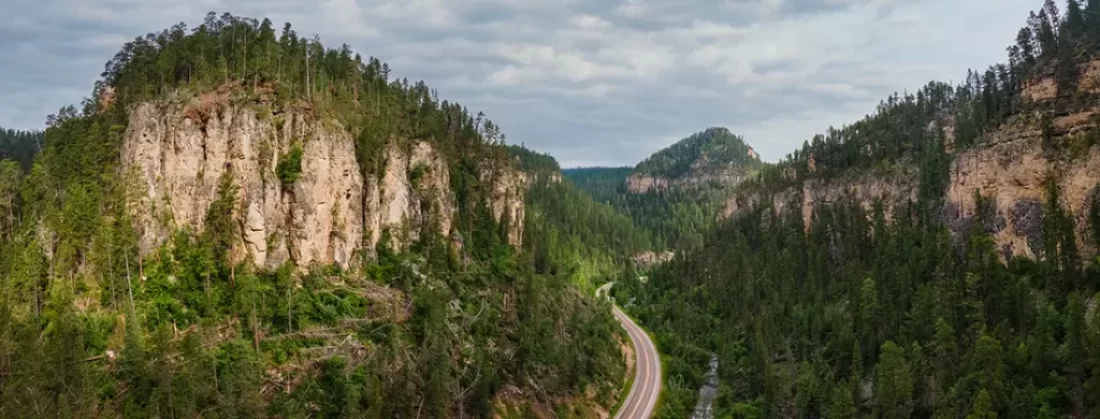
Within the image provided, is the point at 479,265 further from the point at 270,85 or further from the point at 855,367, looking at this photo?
the point at 855,367

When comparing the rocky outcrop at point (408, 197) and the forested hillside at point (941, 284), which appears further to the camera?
the rocky outcrop at point (408, 197)

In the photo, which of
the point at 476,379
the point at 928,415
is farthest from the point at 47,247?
the point at 928,415

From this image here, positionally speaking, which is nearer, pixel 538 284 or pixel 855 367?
pixel 855 367

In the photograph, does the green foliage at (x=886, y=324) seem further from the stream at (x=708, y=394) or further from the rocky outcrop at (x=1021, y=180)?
the rocky outcrop at (x=1021, y=180)

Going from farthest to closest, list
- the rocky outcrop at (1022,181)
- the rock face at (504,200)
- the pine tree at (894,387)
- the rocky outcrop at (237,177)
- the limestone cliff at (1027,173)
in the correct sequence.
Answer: the rock face at (504,200), the limestone cliff at (1027,173), the rocky outcrop at (1022,181), the pine tree at (894,387), the rocky outcrop at (237,177)

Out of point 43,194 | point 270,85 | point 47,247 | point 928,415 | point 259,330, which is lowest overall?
point 928,415

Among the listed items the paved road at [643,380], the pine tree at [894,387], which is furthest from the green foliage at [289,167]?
the pine tree at [894,387]

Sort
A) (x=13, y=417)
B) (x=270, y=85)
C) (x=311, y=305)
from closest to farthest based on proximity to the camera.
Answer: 1. (x=13, y=417)
2. (x=311, y=305)
3. (x=270, y=85)
